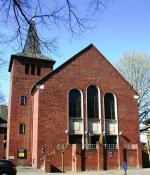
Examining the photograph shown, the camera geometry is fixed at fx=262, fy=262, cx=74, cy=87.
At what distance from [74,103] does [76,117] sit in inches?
62.4

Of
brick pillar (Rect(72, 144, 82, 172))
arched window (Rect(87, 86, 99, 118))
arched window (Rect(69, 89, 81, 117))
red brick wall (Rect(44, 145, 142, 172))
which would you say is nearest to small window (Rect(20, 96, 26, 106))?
arched window (Rect(69, 89, 81, 117))

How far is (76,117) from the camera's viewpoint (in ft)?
95.2

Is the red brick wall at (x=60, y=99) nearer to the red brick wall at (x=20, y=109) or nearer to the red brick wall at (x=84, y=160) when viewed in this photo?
the red brick wall at (x=20, y=109)

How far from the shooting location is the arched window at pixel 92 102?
29853 mm

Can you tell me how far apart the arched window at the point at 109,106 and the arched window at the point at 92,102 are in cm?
123

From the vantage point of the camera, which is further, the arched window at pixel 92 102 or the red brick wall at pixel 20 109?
the red brick wall at pixel 20 109

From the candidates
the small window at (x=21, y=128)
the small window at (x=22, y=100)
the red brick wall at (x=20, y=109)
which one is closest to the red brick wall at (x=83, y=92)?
the red brick wall at (x=20, y=109)

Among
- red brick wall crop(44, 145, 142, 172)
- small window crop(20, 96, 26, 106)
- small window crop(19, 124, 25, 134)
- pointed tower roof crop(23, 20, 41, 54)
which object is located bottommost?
red brick wall crop(44, 145, 142, 172)

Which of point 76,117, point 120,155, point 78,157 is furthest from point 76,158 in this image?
point 76,117

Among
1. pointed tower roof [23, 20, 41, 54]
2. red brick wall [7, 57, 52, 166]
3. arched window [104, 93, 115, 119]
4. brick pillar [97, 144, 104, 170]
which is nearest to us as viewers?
pointed tower roof [23, 20, 41, 54]

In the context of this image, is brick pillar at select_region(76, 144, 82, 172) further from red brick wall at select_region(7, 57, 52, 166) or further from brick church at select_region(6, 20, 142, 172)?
red brick wall at select_region(7, 57, 52, 166)

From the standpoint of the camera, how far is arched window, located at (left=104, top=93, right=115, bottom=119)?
3059cm

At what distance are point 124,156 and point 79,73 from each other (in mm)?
10561

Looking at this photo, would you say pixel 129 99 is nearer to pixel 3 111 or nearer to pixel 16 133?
pixel 16 133
